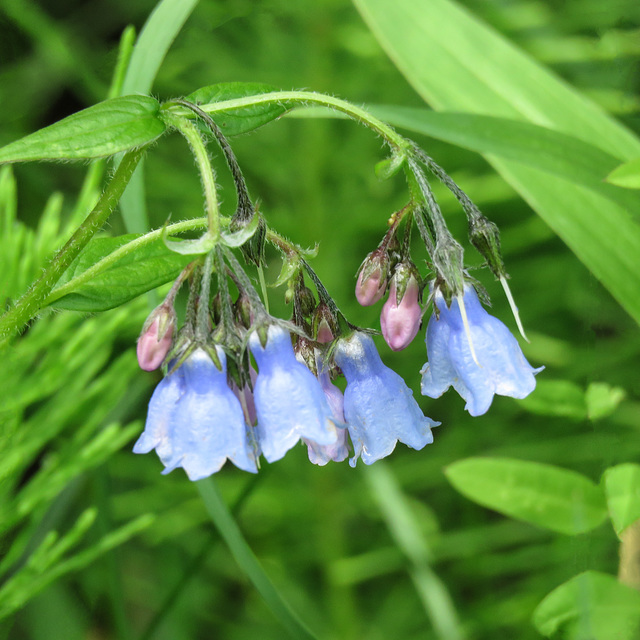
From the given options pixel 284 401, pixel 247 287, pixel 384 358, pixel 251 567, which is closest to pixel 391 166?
pixel 247 287

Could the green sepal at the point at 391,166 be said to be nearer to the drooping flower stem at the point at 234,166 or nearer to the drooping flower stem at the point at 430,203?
the drooping flower stem at the point at 430,203

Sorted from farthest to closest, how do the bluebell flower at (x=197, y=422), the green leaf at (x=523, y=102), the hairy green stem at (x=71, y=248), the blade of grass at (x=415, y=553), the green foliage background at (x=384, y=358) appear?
1. the green foliage background at (x=384, y=358)
2. the blade of grass at (x=415, y=553)
3. the green leaf at (x=523, y=102)
4. the hairy green stem at (x=71, y=248)
5. the bluebell flower at (x=197, y=422)

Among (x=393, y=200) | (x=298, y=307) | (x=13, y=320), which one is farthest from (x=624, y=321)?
(x=13, y=320)

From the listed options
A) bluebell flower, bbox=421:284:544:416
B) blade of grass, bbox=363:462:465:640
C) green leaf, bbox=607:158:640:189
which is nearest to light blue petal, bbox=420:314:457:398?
bluebell flower, bbox=421:284:544:416

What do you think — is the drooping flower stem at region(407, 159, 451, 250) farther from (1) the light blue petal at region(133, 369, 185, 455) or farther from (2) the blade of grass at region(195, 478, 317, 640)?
(2) the blade of grass at region(195, 478, 317, 640)

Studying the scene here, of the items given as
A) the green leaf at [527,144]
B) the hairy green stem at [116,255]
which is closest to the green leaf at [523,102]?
the green leaf at [527,144]

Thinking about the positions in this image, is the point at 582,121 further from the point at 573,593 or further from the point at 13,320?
the point at 13,320
